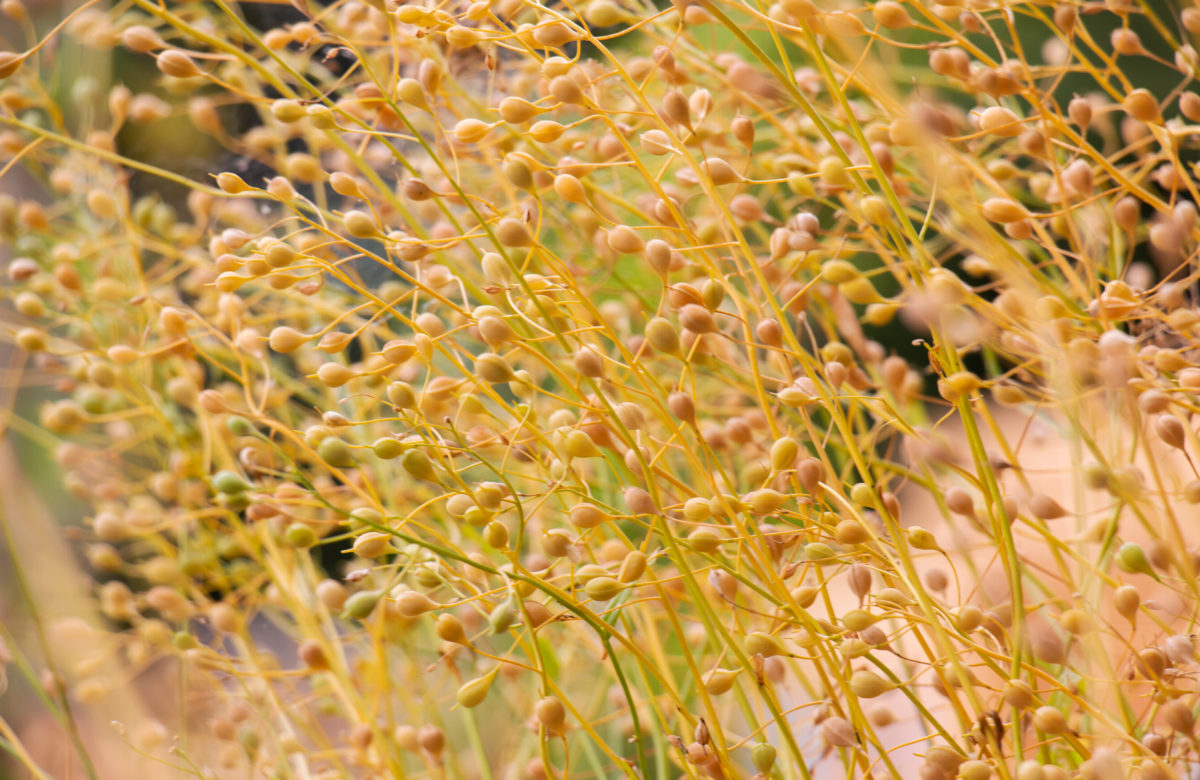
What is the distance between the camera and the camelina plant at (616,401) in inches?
8.6

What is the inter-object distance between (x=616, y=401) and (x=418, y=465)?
10cm

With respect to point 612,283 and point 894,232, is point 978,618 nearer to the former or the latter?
point 894,232

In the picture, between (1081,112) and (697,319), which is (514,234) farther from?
(1081,112)

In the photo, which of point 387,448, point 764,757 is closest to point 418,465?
point 387,448

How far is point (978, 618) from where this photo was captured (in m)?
0.21

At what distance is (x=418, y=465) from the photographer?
0.22 metres

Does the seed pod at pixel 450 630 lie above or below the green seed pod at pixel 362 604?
below

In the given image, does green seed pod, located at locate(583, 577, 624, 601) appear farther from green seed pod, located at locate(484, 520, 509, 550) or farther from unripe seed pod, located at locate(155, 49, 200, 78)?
unripe seed pod, located at locate(155, 49, 200, 78)

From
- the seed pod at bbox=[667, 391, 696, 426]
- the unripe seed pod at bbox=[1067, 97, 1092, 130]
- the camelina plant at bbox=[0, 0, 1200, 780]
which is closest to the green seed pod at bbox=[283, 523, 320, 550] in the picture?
the camelina plant at bbox=[0, 0, 1200, 780]

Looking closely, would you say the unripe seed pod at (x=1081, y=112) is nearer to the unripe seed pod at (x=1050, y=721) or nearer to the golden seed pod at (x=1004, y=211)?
the golden seed pod at (x=1004, y=211)

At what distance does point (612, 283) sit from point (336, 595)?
0.22m

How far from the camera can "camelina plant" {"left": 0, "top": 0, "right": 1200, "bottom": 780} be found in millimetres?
220

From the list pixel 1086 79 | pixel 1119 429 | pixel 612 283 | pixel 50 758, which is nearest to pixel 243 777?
pixel 50 758

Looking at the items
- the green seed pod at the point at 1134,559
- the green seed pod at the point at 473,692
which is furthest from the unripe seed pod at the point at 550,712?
the green seed pod at the point at 1134,559
